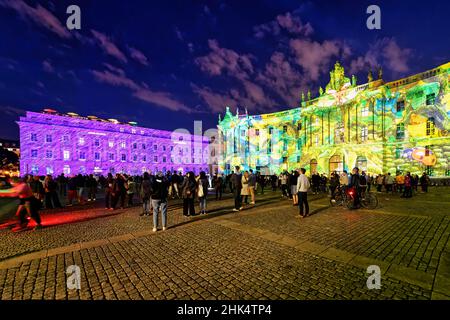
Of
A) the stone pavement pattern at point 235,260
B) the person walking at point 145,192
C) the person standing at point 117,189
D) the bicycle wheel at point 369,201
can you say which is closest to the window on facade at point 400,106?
the bicycle wheel at point 369,201

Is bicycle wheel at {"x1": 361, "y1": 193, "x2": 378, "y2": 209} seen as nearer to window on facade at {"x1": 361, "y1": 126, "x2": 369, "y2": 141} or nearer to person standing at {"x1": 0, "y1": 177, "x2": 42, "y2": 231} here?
person standing at {"x1": 0, "y1": 177, "x2": 42, "y2": 231}

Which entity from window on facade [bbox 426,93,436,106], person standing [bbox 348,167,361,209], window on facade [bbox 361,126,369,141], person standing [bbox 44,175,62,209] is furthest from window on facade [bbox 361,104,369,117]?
person standing [bbox 44,175,62,209]

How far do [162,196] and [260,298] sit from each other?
491 cm

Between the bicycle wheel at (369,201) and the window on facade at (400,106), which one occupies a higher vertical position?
the window on facade at (400,106)

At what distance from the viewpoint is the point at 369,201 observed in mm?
11375

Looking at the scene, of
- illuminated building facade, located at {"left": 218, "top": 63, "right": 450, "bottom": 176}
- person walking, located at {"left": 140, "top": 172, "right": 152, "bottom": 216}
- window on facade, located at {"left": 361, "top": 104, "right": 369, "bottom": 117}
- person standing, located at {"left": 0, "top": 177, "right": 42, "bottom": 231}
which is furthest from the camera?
window on facade, located at {"left": 361, "top": 104, "right": 369, "bottom": 117}

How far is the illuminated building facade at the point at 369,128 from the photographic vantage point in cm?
2620

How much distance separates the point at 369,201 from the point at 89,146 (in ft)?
191

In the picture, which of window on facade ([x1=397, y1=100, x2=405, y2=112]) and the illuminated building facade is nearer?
the illuminated building facade

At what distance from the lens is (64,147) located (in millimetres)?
49156

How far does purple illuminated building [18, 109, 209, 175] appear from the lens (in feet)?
151

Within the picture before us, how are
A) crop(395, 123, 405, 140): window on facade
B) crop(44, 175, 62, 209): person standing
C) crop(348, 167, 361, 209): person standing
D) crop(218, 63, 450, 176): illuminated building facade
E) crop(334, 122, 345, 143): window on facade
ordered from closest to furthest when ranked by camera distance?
1. crop(348, 167, 361, 209): person standing
2. crop(44, 175, 62, 209): person standing
3. crop(218, 63, 450, 176): illuminated building facade
4. crop(395, 123, 405, 140): window on facade
5. crop(334, 122, 345, 143): window on facade

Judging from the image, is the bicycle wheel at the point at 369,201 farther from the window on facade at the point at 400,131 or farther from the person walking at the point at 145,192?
the window on facade at the point at 400,131

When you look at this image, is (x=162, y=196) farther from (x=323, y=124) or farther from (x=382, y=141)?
(x=323, y=124)
